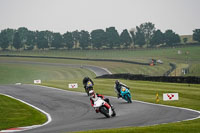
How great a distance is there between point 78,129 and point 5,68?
81.5 m

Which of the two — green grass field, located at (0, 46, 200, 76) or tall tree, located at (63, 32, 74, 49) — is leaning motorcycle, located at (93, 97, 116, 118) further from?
tall tree, located at (63, 32, 74, 49)

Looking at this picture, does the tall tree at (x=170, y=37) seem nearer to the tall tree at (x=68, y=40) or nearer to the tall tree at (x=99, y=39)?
the tall tree at (x=99, y=39)

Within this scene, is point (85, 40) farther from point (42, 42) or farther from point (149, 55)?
point (149, 55)

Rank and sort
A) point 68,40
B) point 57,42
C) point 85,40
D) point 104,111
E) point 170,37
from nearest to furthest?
point 104,111, point 170,37, point 57,42, point 68,40, point 85,40

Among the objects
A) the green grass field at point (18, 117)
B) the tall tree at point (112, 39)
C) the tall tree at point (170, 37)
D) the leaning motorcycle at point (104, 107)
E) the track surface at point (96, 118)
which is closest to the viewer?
the track surface at point (96, 118)

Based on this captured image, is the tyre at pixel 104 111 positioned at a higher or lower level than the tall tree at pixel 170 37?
lower

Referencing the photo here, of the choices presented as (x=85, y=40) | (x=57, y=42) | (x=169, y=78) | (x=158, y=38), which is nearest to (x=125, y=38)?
(x=158, y=38)

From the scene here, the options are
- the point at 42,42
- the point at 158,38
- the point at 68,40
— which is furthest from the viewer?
the point at 68,40

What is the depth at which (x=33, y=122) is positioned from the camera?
17.2m

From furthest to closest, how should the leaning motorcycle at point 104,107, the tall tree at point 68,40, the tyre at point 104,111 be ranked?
the tall tree at point 68,40, the leaning motorcycle at point 104,107, the tyre at point 104,111

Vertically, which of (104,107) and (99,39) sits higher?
(99,39)

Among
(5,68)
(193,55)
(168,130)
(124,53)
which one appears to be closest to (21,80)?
(5,68)

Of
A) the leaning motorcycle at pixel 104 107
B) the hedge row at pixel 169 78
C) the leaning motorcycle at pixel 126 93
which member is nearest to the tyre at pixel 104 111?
→ the leaning motorcycle at pixel 104 107

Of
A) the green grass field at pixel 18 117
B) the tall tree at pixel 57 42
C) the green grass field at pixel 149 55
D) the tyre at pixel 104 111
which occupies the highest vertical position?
the tall tree at pixel 57 42
